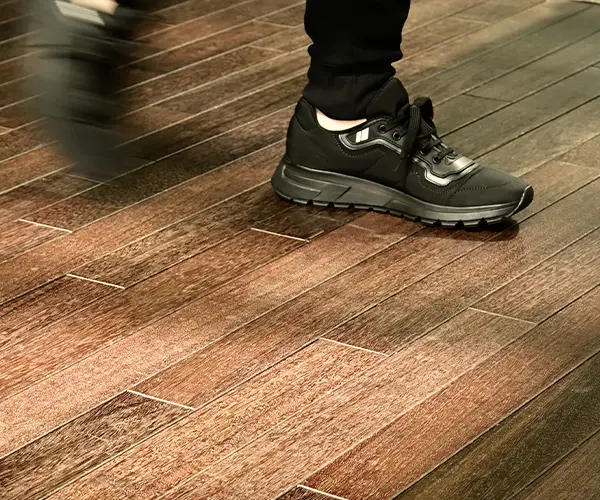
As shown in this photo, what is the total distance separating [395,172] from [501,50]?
0.99 metres

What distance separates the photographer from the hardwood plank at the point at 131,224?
177cm

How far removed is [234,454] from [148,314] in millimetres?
372

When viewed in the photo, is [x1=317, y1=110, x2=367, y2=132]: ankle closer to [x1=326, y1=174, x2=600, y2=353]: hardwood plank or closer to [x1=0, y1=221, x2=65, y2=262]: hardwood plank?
[x1=326, y1=174, x2=600, y2=353]: hardwood plank

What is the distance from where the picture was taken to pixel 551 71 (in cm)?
268

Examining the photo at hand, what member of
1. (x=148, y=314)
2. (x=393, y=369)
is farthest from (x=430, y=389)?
(x=148, y=314)

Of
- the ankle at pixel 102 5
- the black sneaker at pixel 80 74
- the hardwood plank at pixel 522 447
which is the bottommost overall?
the hardwood plank at pixel 522 447

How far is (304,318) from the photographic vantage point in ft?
5.37

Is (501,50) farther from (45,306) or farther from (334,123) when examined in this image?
(45,306)

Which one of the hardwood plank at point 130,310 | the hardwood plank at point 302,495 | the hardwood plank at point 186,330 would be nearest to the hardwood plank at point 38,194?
the hardwood plank at point 130,310

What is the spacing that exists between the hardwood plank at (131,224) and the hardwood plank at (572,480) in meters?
0.80

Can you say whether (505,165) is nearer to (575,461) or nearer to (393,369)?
(393,369)

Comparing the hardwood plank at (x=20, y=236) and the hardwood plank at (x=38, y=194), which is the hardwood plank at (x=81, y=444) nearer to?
the hardwood plank at (x=20, y=236)

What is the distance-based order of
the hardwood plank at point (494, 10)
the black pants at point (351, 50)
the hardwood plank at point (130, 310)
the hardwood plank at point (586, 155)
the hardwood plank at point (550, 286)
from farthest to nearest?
the hardwood plank at point (494, 10) < the hardwood plank at point (586, 155) < the black pants at point (351, 50) < the hardwood plank at point (550, 286) < the hardwood plank at point (130, 310)

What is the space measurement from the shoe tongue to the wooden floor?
0.55 feet
